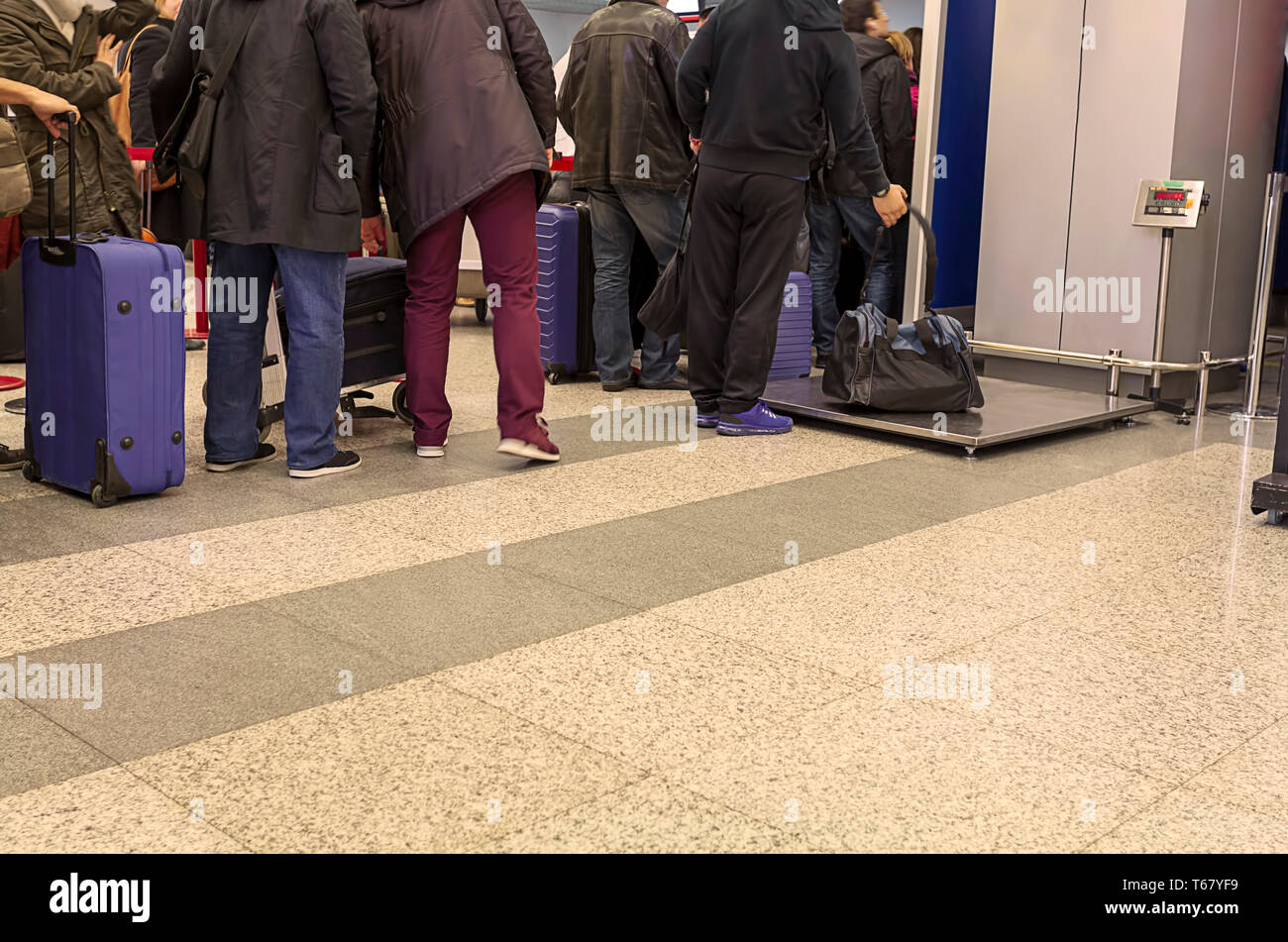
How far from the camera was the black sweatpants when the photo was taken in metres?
4.89

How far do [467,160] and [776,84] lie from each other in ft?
4.01

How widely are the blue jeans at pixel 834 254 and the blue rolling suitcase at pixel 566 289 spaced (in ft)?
4.36

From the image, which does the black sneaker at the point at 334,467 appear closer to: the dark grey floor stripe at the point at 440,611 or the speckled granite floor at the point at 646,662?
the speckled granite floor at the point at 646,662

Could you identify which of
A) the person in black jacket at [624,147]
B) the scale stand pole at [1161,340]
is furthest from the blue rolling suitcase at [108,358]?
the scale stand pole at [1161,340]

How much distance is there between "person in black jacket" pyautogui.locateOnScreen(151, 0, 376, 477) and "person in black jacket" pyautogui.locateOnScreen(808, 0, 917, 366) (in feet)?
10.1

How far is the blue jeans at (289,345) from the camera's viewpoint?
414 cm

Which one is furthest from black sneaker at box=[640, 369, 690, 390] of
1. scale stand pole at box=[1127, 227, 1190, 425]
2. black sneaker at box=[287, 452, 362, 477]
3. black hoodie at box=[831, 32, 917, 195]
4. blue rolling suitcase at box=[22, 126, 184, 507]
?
blue rolling suitcase at box=[22, 126, 184, 507]

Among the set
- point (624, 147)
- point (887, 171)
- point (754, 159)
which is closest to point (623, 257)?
point (624, 147)

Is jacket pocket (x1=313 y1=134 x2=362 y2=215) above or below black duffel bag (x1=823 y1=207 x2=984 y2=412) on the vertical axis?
above

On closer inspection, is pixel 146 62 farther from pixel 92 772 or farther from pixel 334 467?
pixel 92 772

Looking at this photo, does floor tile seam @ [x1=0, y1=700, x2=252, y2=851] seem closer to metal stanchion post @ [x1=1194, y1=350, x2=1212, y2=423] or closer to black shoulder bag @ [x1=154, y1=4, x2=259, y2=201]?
black shoulder bag @ [x1=154, y1=4, x2=259, y2=201]

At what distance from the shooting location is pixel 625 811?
6.84 feet
